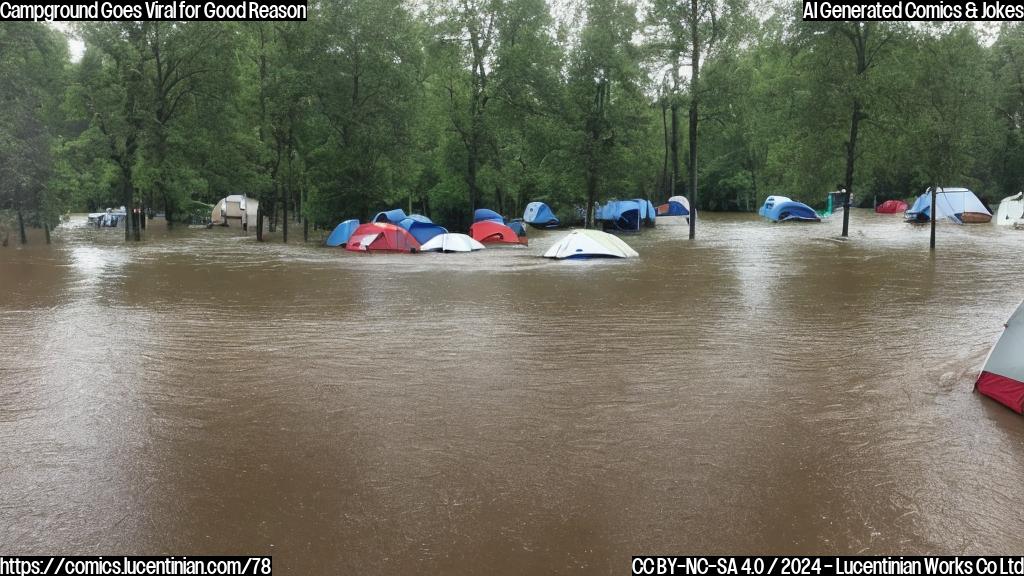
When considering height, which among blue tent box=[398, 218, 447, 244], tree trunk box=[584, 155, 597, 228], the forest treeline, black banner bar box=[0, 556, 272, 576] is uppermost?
the forest treeline

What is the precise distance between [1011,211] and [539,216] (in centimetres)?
2665

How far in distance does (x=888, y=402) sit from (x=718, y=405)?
1.93m

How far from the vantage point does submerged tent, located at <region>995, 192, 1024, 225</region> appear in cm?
4106

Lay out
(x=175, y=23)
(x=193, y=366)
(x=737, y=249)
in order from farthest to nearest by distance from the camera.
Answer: (x=175, y=23) → (x=737, y=249) → (x=193, y=366)

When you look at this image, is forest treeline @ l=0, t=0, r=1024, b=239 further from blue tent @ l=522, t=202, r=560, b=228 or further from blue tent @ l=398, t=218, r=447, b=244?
blue tent @ l=398, t=218, r=447, b=244

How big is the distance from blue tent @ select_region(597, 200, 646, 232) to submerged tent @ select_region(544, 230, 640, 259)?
52.6 feet

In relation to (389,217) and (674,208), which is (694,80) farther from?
(674,208)

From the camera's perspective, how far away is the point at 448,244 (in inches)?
1227

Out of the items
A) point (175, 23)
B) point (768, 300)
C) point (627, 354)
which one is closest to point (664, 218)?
point (175, 23)

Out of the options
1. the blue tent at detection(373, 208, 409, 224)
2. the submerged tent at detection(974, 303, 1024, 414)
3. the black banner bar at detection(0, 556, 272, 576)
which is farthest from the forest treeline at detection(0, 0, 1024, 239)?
the black banner bar at detection(0, 556, 272, 576)

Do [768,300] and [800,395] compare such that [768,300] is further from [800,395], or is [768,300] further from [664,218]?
[664,218]

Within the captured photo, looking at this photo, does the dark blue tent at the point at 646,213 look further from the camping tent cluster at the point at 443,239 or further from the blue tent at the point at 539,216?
the camping tent cluster at the point at 443,239

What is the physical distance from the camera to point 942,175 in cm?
2855

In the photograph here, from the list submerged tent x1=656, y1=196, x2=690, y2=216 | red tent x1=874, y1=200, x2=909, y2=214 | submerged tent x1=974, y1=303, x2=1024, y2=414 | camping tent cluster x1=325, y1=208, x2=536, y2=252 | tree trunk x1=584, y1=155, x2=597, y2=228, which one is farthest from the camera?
red tent x1=874, y1=200, x2=909, y2=214
